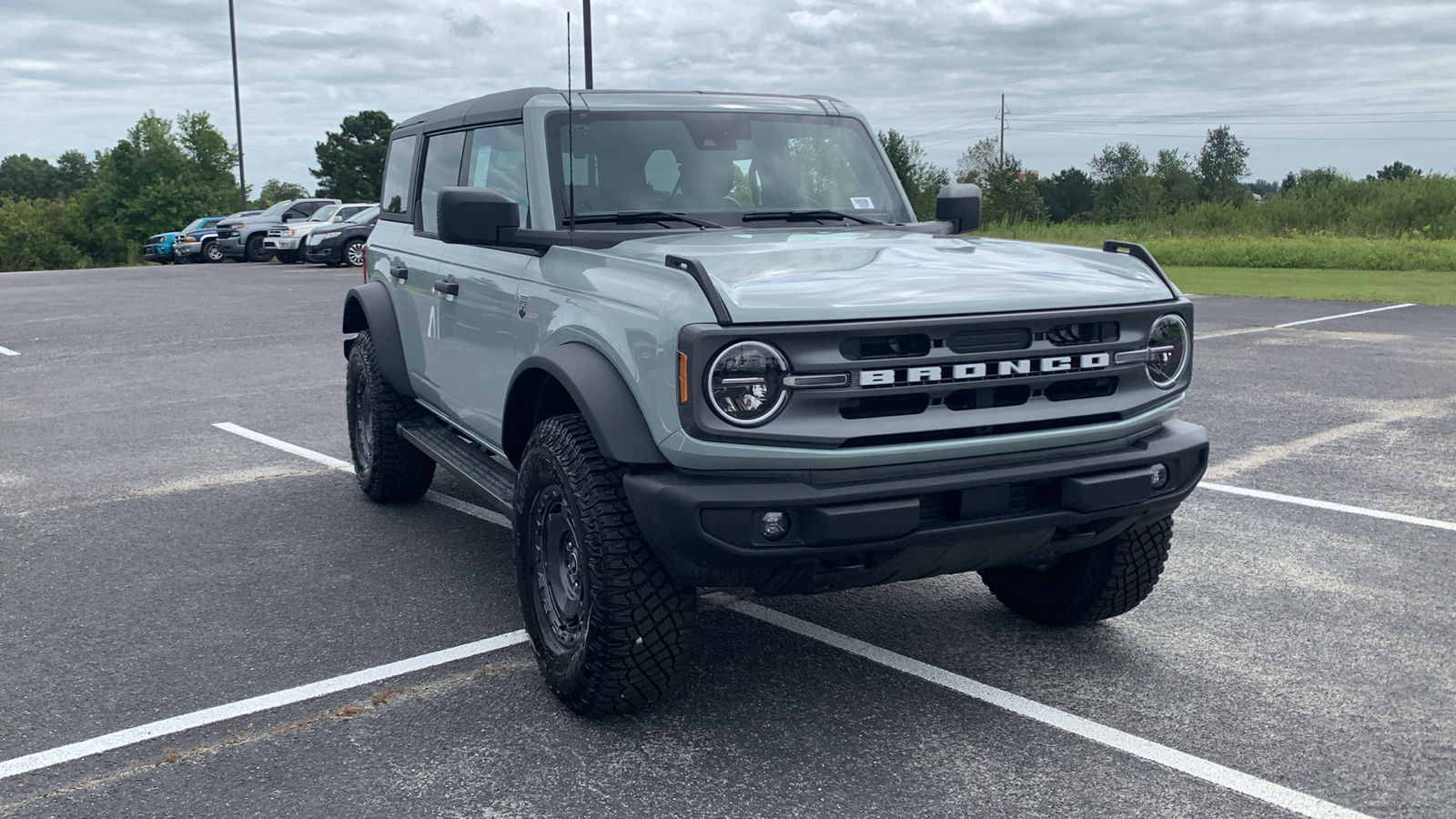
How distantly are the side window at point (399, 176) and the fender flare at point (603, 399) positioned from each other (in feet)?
Answer: 8.88

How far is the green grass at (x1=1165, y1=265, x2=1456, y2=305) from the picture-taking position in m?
19.8

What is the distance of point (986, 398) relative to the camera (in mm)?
3551

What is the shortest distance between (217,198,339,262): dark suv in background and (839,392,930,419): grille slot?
115 ft

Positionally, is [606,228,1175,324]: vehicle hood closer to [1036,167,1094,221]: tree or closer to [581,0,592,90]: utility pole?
[581,0,592,90]: utility pole

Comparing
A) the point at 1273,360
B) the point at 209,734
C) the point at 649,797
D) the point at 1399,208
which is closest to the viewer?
the point at 649,797

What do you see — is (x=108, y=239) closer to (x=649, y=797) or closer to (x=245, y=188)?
(x=245, y=188)

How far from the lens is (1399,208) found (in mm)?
33188

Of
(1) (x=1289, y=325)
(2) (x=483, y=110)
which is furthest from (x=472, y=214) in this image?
(1) (x=1289, y=325)

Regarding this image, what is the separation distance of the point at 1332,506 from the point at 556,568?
4421 millimetres

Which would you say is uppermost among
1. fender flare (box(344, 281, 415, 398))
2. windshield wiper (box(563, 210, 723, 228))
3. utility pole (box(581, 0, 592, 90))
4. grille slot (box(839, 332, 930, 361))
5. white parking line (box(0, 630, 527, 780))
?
utility pole (box(581, 0, 592, 90))

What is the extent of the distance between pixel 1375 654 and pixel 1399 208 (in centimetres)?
3357

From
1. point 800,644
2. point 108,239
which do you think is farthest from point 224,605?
point 108,239

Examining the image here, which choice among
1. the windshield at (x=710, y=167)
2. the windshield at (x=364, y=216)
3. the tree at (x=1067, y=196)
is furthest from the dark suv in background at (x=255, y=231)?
the tree at (x=1067, y=196)

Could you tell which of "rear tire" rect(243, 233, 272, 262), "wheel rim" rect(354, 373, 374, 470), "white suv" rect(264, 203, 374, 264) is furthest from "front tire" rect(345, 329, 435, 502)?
"rear tire" rect(243, 233, 272, 262)
